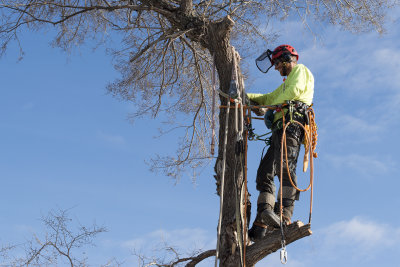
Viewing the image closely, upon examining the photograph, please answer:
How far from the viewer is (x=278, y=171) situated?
4973 mm

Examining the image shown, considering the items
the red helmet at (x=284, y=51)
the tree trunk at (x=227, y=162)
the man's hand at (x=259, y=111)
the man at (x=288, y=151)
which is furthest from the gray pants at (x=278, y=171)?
the red helmet at (x=284, y=51)

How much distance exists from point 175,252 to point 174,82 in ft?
11.0

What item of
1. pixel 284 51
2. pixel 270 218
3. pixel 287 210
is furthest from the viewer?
pixel 284 51

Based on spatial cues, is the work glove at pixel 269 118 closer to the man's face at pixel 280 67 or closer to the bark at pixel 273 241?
the man's face at pixel 280 67

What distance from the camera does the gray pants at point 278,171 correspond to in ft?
16.1

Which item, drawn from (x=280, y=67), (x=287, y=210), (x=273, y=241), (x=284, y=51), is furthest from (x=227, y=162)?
(x=284, y=51)

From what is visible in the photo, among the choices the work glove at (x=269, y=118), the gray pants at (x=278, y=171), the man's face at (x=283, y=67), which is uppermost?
the man's face at (x=283, y=67)

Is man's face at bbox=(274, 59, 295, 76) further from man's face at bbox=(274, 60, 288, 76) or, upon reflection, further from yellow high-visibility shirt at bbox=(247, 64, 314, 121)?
yellow high-visibility shirt at bbox=(247, 64, 314, 121)

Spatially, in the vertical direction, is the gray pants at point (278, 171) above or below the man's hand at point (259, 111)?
below

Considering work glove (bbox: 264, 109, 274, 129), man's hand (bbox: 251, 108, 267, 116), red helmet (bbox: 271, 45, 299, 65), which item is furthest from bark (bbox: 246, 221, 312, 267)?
red helmet (bbox: 271, 45, 299, 65)

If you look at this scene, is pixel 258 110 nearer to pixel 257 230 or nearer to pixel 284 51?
pixel 284 51

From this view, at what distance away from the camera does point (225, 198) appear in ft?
17.0

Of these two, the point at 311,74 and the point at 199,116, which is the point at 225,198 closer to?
the point at 311,74

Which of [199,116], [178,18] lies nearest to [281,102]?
[178,18]
